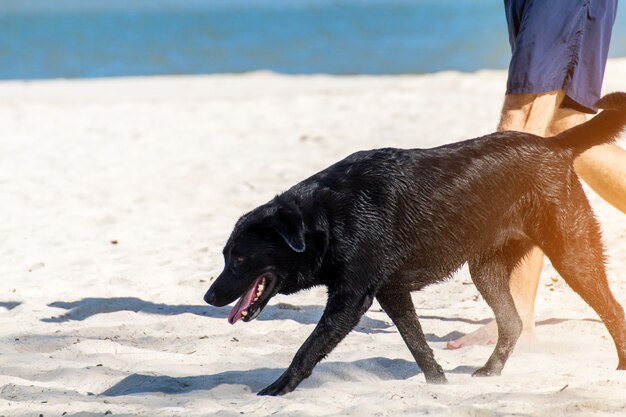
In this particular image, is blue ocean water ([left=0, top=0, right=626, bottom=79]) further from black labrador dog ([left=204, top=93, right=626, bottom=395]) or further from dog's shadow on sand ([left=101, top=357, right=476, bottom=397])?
black labrador dog ([left=204, top=93, right=626, bottom=395])

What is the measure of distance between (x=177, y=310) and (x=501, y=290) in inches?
80.6

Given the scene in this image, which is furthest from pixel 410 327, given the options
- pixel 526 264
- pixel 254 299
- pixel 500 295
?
pixel 526 264

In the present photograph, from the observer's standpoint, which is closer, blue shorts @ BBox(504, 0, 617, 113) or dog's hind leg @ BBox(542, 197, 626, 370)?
dog's hind leg @ BBox(542, 197, 626, 370)

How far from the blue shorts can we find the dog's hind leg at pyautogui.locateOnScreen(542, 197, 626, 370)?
0.95 m

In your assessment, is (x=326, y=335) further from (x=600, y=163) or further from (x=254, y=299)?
(x=600, y=163)

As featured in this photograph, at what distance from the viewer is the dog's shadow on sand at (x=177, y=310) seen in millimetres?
5520

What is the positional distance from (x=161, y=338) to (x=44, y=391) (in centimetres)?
115

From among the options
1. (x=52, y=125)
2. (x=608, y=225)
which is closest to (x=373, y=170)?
(x=608, y=225)

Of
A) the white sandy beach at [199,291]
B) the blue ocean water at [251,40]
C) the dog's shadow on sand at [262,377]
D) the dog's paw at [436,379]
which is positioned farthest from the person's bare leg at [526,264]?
the blue ocean water at [251,40]

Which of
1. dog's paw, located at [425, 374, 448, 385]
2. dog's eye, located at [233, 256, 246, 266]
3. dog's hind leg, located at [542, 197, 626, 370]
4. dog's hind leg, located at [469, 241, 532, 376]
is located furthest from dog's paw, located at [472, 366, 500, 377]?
dog's eye, located at [233, 256, 246, 266]

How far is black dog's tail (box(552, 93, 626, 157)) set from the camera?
4.38 metres

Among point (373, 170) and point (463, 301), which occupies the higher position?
point (373, 170)

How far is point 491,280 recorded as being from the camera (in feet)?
15.1

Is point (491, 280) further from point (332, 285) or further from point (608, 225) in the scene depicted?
point (608, 225)
